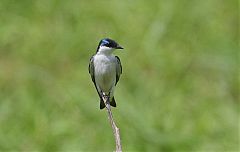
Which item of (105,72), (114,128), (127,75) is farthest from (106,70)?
(127,75)

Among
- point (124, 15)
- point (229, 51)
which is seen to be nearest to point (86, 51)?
point (124, 15)

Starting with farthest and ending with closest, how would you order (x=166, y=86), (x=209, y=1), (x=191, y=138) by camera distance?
(x=209, y=1), (x=166, y=86), (x=191, y=138)

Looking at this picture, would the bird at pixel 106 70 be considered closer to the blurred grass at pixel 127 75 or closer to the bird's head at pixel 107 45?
the bird's head at pixel 107 45

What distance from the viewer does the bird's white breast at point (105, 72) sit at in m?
3.31

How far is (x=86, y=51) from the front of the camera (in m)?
7.97

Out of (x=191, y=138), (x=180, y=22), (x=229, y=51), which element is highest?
(x=180, y=22)

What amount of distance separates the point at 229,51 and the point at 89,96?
1484 mm

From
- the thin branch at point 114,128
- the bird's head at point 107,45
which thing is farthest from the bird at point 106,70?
the thin branch at point 114,128

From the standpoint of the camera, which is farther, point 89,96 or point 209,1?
point 209,1

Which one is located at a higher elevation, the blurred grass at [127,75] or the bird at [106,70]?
the blurred grass at [127,75]

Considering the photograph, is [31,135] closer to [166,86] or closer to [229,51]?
[166,86]

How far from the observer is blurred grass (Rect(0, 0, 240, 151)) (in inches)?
265

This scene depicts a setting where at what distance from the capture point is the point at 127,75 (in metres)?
7.56

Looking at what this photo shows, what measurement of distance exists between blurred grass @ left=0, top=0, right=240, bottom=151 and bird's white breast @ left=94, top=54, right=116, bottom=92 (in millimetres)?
3142
